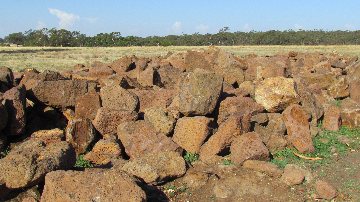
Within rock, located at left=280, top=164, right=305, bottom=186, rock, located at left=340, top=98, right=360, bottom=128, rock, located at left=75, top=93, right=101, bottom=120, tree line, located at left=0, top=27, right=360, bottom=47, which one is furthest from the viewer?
tree line, located at left=0, top=27, right=360, bottom=47

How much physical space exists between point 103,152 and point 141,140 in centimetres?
72

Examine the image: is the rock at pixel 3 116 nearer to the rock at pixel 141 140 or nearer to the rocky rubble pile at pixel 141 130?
the rocky rubble pile at pixel 141 130

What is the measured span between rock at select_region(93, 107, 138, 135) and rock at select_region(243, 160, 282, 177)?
7.99 ft

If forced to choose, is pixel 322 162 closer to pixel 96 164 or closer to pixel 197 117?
pixel 197 117

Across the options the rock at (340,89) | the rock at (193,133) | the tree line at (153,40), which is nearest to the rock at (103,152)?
the rock at (193,133)

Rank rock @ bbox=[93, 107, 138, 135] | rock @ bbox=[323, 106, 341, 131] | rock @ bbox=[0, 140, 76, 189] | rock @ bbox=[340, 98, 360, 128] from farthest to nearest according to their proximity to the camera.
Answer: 1. rock @ bbox=[340, 98, 360, 128]
2. rock @ bbox=[323, 106, 341, 131]
3. rock @ bbox=[93, 107, 138, 135]
4. rock @ bbox=[0, 140, 76, 189]

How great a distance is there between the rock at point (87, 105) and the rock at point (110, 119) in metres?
0.57

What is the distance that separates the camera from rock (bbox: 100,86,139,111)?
933 centimetres

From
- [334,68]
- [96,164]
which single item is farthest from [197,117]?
[334,68]

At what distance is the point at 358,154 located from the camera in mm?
8797

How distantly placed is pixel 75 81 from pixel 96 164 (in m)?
2.51

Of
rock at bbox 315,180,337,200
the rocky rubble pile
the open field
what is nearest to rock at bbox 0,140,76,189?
the rocky rubble pile

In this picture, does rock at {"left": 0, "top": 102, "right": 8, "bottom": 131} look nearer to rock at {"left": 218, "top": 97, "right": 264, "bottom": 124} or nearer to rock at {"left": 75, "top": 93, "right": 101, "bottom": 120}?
rock at {"left": 75, "top": 93, "right": 101, "bottom": 120}

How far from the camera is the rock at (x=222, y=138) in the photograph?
26.8ft
